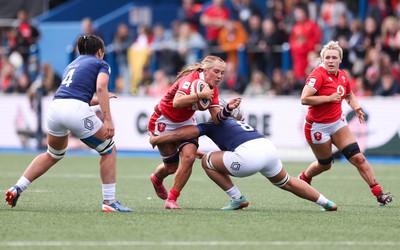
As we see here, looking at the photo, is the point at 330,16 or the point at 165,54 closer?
the point at 330,16

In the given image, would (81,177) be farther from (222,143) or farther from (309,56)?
(309,56)

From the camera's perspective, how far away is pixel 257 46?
2295cm

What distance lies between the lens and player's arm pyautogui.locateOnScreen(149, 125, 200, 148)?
35.8ft

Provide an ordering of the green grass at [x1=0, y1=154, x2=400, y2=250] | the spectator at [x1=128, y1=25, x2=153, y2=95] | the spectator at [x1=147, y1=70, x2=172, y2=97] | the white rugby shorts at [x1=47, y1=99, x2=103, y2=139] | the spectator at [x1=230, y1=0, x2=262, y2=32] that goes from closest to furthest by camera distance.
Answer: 1. the green grass at [x1=0, y1=154, x2=400, y2=250]
2. the white rugby shorts at [x1=47, y1=99, x2=103, y2=139]
3. the spectator at [x1=147, y1=70, x2=172, y2=97]
4. the spectator at [x1=230, y1=0, x2=262, y2=32]
5. the spectator at [x1=128, y1=25, x2=153, y2=95]

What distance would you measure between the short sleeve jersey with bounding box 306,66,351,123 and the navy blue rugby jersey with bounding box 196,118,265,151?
1.58 metres

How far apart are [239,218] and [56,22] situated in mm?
20196

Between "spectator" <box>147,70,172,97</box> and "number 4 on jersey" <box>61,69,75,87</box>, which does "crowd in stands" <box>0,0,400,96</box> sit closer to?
"spectator" <box>147,70,172,97</box>

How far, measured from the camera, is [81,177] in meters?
15.8

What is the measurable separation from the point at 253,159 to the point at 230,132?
52 centimetres

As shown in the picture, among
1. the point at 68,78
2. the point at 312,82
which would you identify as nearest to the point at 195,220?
the point at 68,78

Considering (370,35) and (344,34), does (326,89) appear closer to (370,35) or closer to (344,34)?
(370,35)

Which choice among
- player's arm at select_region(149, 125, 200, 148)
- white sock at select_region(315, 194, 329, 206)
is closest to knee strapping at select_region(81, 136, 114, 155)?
player's arm at select_region(149, 125, 200, 148)

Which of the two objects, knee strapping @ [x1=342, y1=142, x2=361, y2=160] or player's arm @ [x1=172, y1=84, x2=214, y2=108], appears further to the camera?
knee strapping @ [x1=342, y1=142, x2=361, y2=160]

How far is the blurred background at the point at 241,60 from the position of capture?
67.3 ft
